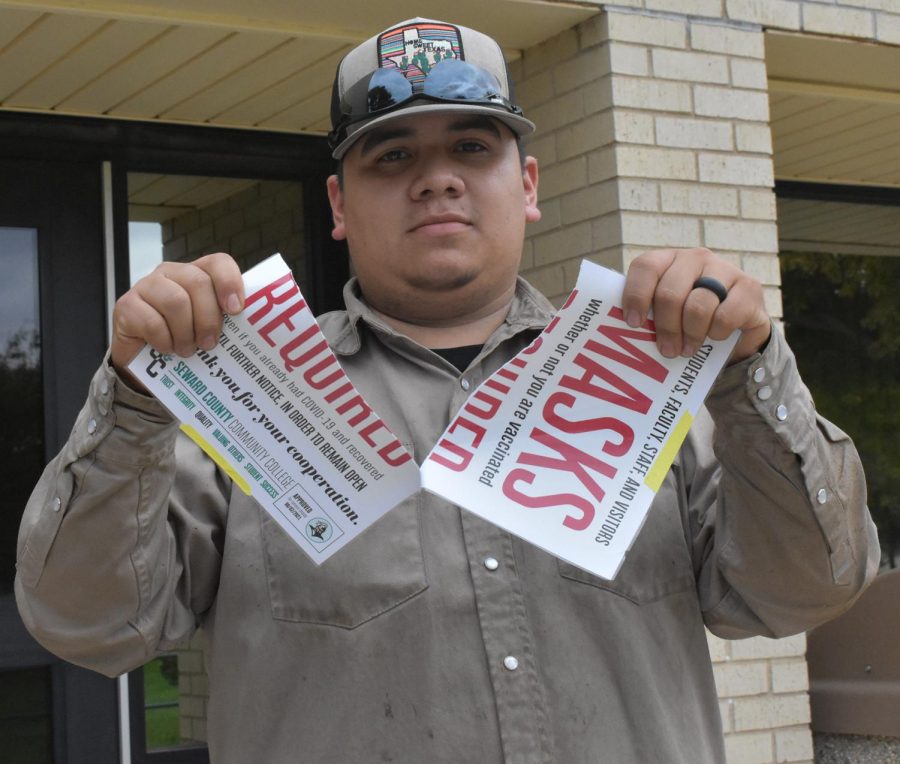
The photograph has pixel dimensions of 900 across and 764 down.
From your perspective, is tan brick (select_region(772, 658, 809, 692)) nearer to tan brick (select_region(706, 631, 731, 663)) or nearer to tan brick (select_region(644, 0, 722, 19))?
tan brick (select_region(706, 631, 731, 663))

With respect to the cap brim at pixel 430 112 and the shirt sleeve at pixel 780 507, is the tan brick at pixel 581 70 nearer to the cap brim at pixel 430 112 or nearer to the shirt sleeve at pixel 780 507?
the cap brim at pixel 430 112

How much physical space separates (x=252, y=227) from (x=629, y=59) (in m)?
1.76

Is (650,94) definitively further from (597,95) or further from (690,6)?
(690,6)

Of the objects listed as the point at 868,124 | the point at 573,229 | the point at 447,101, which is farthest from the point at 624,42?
the point at 447,101

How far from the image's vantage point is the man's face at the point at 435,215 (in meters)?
2.04

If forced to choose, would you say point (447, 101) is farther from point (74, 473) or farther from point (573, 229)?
point (573, 229)

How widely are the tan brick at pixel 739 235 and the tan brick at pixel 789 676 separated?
1.24 metres

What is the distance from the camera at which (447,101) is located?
205 centimetres

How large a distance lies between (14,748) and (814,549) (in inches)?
138

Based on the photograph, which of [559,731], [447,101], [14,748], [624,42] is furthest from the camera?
[14,748]

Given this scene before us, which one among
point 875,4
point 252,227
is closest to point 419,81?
point 875,4

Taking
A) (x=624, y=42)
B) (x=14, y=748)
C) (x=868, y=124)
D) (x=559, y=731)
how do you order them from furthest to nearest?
(x=868, y=124)
(x=14, y=748)
(x=624, y=42)
(x=559, y=731)

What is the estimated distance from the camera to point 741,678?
4250 millimetres

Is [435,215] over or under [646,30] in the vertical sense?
under
